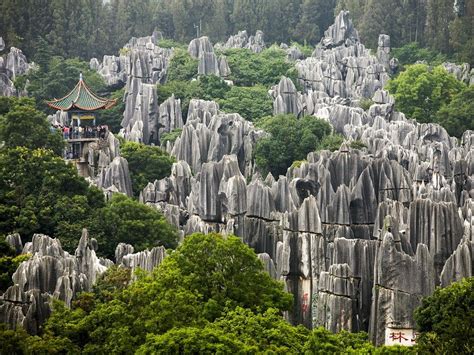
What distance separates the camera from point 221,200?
4547cm

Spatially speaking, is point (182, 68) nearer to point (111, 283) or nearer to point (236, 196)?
point (236, 196)

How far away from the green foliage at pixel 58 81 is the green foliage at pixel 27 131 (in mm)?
20858

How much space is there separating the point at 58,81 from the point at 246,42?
25.2 meters

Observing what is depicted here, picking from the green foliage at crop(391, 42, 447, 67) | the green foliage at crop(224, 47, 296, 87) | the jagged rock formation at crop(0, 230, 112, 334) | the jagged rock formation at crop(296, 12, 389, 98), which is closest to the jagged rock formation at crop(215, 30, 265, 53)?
the jagged rock formation at crop(296, 12, 389, 98)

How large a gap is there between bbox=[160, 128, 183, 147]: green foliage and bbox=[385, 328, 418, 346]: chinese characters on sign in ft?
101

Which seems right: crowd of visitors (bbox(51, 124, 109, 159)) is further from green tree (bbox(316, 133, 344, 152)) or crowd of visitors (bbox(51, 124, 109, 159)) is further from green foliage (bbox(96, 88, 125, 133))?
green foliage (bbox(96, 88, 125, 133))

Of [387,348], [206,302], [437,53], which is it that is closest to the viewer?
[387,348]

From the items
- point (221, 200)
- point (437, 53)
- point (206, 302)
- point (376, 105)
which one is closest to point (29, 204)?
point (221, 200)

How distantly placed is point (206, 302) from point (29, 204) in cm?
1224

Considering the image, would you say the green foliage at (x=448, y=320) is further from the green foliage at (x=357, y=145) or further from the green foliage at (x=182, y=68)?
the green foliage at (x=182, y=68)

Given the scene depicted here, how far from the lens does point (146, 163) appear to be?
5559 cm

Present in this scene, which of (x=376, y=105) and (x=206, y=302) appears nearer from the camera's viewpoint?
(x=206, y=302)

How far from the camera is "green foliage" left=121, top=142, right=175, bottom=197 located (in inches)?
2149

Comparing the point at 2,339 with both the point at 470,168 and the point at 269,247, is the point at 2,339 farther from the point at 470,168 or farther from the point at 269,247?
the point at 470,168
